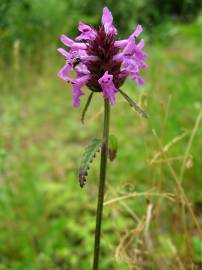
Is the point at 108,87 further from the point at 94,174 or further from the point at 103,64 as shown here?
the point at 94,174

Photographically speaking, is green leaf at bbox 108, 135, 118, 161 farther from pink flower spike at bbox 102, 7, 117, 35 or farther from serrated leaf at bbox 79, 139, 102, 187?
pink flower spike at bbox 102, 7, 117, 35

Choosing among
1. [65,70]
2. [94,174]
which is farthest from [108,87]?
[94,174]

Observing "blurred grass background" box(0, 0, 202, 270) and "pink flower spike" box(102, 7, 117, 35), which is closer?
"pink flower spike" box(102, 7, 117, 35)

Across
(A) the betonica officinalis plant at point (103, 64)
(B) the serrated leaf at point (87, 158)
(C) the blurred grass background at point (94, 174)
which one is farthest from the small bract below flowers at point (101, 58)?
(C) the blurred grass background at point (94, 174)

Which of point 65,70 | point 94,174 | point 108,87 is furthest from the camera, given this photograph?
point 94,174

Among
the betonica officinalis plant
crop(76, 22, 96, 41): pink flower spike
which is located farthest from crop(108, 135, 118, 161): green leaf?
crop(76, 22, 96, 41): pink flower spike

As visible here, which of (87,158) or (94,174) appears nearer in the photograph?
(87,158)

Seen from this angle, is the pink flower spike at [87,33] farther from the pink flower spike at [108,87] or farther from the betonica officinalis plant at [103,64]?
the pink flower spike at [108,87]
